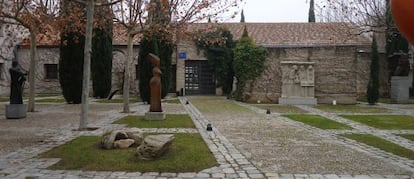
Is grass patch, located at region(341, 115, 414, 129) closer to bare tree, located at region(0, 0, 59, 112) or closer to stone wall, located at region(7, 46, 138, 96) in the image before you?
bare tree, located at region(0, 0, 59, 112)

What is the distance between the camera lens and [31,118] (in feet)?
46.0

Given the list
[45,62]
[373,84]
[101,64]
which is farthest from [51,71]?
[373,84]

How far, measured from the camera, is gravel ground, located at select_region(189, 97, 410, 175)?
6.43 meters

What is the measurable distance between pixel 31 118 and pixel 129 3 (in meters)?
5.52

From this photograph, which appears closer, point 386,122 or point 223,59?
point 386,122

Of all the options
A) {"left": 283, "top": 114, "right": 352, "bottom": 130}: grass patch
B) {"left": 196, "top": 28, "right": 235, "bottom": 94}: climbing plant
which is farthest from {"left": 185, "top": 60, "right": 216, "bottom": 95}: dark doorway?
{"left": 283, "top": 114, "right": 352, "bottom": 130}: grass patch

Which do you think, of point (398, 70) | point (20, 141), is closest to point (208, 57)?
point (398, 70)

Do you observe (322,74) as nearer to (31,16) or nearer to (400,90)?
(400,90)

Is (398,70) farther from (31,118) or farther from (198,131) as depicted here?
(31,118)

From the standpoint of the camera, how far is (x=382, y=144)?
8.94 metres

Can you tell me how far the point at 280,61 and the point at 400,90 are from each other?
7142 millimetres

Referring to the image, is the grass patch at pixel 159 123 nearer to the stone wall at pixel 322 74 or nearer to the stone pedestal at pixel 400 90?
the stone wall at pixel 322 74

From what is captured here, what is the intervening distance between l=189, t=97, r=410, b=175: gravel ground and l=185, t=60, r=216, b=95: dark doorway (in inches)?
754

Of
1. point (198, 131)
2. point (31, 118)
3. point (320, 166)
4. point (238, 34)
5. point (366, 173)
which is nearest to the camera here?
point (366, 173)
